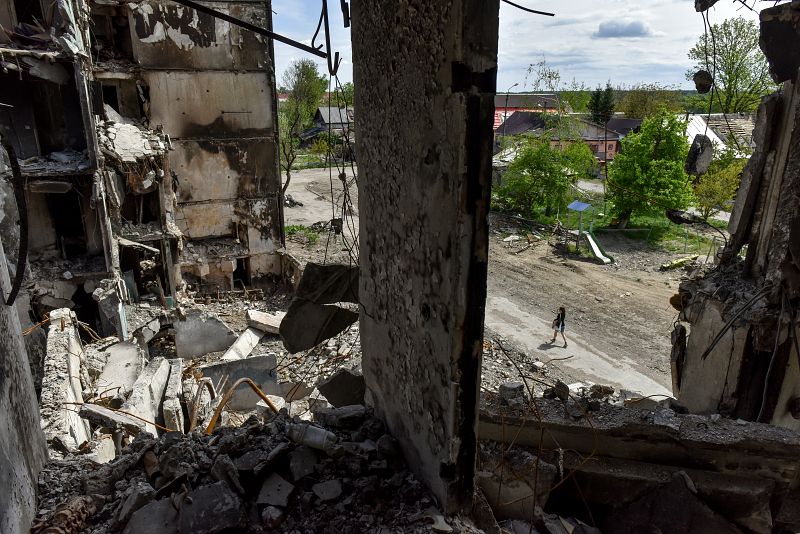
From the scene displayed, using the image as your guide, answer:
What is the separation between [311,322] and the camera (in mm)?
3844

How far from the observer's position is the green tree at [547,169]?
81.3 feet

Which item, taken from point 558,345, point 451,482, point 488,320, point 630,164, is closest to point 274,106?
point 488,320

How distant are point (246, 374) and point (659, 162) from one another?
19.1 metres

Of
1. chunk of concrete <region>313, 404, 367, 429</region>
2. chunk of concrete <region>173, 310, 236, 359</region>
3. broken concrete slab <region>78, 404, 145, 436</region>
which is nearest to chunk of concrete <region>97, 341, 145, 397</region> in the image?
broken concrete slab <region>78, 404, 145, 436</region>

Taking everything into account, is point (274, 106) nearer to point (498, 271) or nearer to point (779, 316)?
point (498, 271)

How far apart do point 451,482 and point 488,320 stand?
1404 centimetres

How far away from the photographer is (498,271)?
20.9 meters

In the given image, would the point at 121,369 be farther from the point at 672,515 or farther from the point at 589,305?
the point at 589,305

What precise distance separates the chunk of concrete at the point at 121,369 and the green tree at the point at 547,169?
20.5 m

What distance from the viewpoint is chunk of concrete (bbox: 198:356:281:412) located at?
33.0 ft

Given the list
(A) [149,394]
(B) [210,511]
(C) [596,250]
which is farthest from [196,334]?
(C) [596,250]

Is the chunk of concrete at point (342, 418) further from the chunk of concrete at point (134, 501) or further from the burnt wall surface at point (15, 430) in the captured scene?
the burnt wall surface at point (15, 430)

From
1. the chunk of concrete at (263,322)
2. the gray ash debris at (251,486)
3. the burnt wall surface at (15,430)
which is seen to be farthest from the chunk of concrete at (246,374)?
the burnt wall surface at (15,430)

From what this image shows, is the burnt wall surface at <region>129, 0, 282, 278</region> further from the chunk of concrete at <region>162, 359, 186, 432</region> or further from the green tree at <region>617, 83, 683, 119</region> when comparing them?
the green tree at <region>617, 83, 683, 119</region>
